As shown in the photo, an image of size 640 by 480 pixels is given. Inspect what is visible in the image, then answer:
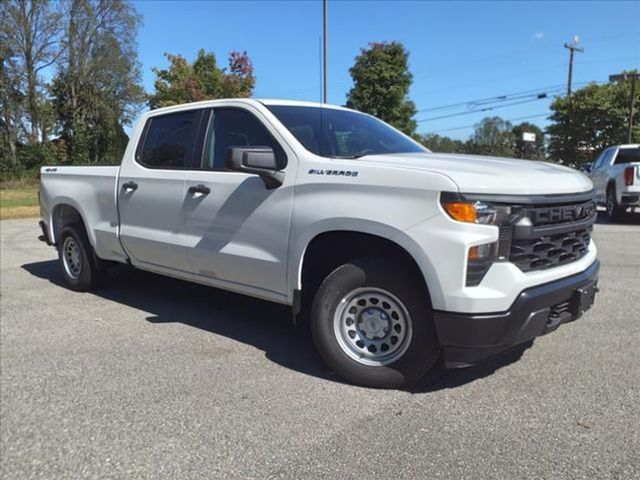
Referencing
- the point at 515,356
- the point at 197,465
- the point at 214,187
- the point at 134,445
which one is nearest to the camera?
the point at 197,465

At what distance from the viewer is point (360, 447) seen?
3023mm

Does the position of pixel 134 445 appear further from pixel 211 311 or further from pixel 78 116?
pixel 78 116

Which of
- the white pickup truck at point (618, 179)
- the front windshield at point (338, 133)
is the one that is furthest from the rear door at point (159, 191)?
the white pickup truck at point (618, 179)

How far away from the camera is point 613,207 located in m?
13.2

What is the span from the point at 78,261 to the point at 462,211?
487cm

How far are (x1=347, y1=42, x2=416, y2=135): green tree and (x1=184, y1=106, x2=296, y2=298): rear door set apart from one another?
2158 cm

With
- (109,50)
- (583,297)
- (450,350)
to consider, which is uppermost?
(109,50)

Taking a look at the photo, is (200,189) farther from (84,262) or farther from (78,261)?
(78,261)

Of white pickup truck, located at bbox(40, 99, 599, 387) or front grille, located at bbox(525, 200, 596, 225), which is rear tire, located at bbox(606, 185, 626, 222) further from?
front grille, located at bbox(525, 200, 596, 225)

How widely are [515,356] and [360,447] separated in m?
1.78

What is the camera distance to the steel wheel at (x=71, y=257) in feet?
21.6

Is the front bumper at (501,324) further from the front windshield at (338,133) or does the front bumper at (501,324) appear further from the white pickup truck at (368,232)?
the front windshield at (338,133)

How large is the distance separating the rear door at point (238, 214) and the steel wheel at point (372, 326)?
0.58 metres

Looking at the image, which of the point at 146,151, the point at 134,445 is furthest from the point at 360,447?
the point at 146,151
